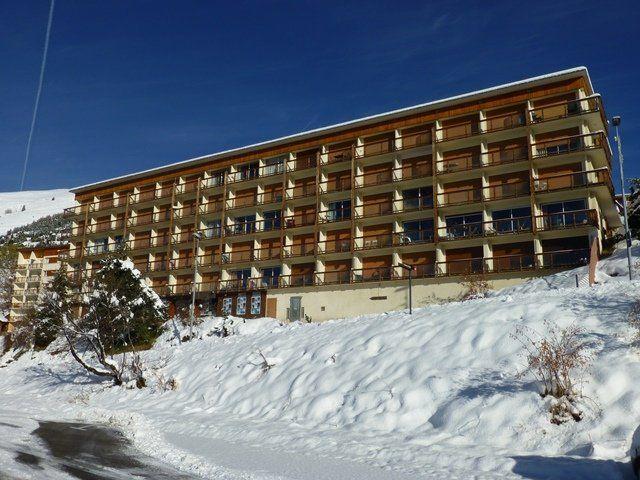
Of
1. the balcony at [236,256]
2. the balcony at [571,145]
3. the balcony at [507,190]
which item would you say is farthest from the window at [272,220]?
the balcony at [571,145]

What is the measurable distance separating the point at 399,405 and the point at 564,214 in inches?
1098

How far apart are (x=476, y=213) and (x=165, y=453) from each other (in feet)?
111

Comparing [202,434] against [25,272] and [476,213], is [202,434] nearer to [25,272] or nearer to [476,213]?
[476,213]

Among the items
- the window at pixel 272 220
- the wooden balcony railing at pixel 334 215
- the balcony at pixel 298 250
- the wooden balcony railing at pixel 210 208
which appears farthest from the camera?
the wooden balcony railing at pixel 210 208

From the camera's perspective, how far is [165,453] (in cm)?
1148

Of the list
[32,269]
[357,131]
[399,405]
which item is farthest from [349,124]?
[32,269]

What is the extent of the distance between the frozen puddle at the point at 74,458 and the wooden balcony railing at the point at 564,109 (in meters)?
35.4

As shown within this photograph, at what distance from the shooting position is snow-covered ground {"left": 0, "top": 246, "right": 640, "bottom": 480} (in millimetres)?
9758

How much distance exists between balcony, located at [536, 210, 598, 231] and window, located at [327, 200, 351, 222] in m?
15.7

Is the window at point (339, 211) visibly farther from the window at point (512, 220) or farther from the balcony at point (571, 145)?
the balcony at point (571, 145)

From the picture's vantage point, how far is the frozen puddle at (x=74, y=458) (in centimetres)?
865

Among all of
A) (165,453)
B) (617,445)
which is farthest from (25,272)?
(617,445)

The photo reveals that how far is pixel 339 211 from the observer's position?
156 feet

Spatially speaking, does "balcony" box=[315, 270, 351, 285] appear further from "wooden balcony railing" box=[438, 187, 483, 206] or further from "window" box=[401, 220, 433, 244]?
"wooden balcony railing" box=[438, 187, 483, 206]
